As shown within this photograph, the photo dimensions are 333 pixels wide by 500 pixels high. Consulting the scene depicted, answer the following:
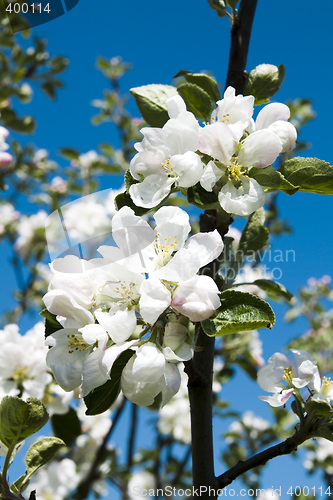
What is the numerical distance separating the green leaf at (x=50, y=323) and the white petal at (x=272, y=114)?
0.54m

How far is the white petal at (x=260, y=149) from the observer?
989mm

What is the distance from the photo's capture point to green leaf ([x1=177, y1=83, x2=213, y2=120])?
122cm

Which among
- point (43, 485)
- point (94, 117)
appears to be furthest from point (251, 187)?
point (94, 117)

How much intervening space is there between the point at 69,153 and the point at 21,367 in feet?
11.3

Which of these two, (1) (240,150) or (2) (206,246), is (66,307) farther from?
(1) (240,150)

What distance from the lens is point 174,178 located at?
1.03m

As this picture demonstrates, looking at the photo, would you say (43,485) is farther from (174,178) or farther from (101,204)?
(174,178)

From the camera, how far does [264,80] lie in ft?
4.17

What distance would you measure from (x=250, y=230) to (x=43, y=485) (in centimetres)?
250

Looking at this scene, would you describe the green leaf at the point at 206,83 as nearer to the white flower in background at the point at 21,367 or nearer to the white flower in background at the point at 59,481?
the white flower in background at the point at 21,367

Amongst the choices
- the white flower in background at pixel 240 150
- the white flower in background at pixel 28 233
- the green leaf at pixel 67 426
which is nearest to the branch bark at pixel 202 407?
the white flower in background at pixel 240 150

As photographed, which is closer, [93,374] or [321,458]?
[93,374]

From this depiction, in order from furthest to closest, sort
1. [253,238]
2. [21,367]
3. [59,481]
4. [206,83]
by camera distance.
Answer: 1. [59,481]
2. [21,367]
3. [253,238]
4. [206,83]

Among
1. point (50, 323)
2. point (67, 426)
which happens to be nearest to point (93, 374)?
point (50, 323)
